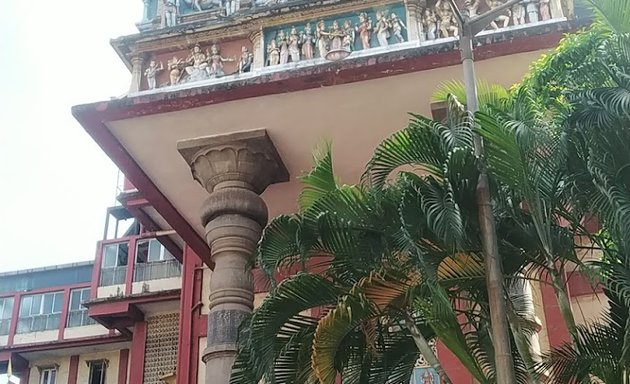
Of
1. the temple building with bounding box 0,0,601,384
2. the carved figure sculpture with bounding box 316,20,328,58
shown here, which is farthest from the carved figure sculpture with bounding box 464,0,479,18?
the carved figure sculpture with bounding box 316,20,328,58

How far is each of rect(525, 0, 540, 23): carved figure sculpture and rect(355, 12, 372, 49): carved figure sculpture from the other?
5.20 ft

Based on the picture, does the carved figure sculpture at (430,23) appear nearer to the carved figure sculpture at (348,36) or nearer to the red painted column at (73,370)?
the carved figure sculpture at (348,36)

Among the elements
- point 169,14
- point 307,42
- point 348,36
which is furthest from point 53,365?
point 348,36

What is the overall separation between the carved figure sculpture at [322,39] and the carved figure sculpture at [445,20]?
1.18m

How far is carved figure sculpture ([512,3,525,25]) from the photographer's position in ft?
26.9

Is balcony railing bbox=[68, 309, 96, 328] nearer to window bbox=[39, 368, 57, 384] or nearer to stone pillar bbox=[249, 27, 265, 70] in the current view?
window bbox=[39, 368, 57, 384]

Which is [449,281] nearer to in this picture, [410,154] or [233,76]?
[410,154]

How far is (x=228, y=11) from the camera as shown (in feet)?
30.9

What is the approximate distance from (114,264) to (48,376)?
4646 millimetres

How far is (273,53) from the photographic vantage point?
8.87m

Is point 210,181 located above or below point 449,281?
above

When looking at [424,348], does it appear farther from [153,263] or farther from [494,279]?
[153,263]

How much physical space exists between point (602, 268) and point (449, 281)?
995 mm

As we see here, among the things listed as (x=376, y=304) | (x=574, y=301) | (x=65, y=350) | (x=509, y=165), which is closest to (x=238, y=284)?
(x=376, y=304)
